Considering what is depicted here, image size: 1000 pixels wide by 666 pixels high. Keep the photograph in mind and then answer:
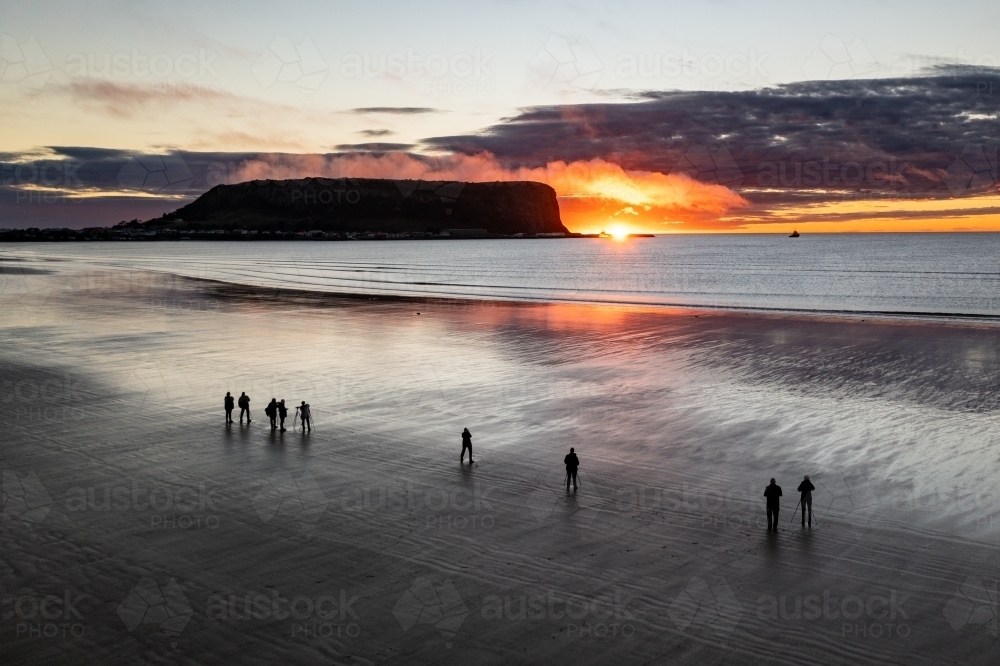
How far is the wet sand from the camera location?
11.7 meters

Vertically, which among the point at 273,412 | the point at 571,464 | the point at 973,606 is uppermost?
the point at 273,412

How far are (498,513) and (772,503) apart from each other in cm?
587

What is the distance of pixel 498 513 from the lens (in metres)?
16.6

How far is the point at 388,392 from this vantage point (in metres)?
29.4

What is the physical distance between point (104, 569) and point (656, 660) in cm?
994

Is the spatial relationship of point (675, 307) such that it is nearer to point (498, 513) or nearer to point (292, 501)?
point (498, 513)

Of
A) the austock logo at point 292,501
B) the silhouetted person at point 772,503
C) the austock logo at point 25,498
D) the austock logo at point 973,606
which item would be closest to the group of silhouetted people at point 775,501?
the silhouetted person at point 772,503

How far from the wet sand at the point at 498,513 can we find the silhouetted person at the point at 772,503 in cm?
33

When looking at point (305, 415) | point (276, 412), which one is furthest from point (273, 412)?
point (305, 415)

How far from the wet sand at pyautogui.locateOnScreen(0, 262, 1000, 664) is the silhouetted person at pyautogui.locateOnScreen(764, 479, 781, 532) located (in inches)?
12.8

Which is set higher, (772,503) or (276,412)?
(276,412)

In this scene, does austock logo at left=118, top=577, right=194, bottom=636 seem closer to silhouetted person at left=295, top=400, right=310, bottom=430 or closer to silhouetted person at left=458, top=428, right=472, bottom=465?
silhouetted person at left=458, top=428, right=472, bottom=465

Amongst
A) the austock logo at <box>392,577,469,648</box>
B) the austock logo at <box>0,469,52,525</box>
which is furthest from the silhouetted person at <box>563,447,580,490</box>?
the austock logo at <box>0,469,52,525</box>

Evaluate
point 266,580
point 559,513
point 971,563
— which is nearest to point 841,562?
point 971,563
